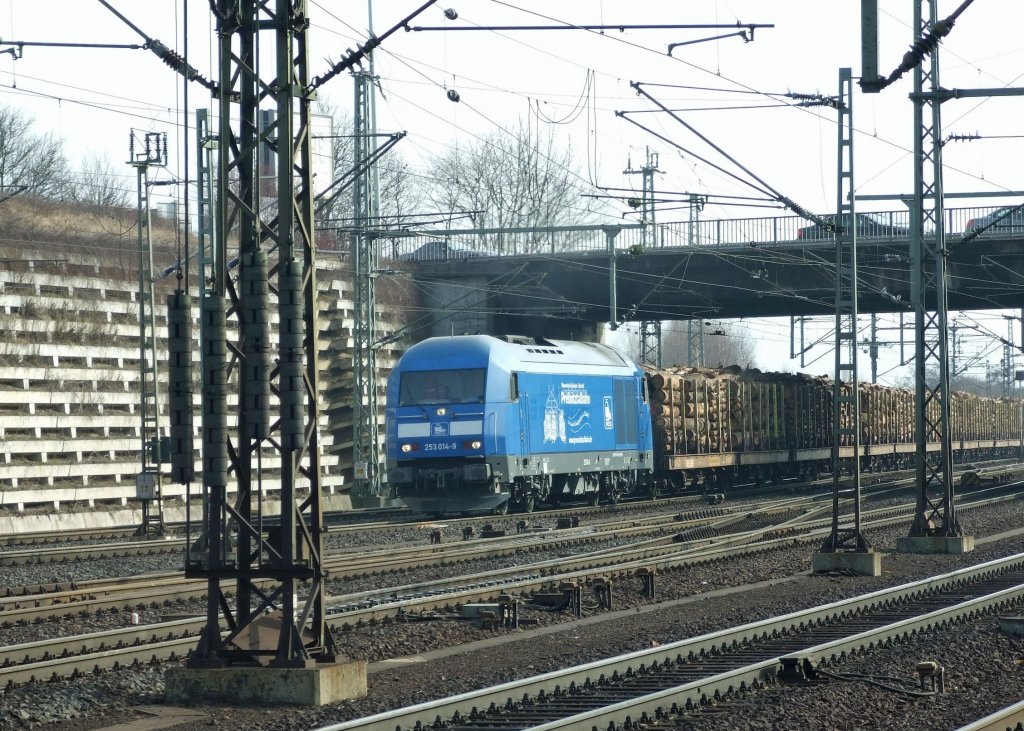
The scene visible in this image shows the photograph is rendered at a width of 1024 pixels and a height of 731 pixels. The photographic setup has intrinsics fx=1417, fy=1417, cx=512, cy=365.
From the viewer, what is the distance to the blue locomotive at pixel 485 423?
92.5 feet

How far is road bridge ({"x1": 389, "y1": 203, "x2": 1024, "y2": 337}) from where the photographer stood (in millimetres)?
41688

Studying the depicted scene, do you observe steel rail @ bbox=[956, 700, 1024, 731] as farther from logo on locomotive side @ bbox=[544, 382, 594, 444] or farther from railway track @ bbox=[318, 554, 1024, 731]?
logo on locomotive side @ bbox=[544, 382, 594, 444]

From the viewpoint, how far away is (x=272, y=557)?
32.8 feet

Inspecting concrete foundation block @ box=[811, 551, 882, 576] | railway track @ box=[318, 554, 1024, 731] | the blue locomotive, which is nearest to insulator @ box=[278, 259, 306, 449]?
railway track @ box=[318, 554, 1024, 731]

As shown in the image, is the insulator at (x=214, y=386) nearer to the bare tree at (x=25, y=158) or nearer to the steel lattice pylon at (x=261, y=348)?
the steel lattice pylon at (x=261, y=348)

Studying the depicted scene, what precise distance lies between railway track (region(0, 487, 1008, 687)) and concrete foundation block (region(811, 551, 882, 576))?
1.85 m

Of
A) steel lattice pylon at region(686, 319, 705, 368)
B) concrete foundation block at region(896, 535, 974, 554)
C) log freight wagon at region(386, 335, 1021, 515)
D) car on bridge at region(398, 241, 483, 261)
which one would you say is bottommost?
concrete foundation block at region(896, 535, 974, 554)

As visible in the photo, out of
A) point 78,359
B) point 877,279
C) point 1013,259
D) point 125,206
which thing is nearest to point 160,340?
point 78,359

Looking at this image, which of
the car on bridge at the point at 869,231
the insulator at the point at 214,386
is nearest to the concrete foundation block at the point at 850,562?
the insulator at the point at 214,386

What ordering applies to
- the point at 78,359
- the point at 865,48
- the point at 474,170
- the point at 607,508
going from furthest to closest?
the point at 474,170, the point at 78,359, the point at 607,508, the point at 865,48

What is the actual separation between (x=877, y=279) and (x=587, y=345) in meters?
14.3

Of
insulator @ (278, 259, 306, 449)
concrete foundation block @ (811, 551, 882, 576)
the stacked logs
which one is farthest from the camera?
the stacked logs

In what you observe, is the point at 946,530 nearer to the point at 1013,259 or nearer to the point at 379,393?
the point at 1013,259

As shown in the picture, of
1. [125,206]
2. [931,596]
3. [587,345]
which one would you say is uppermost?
[125,206]
